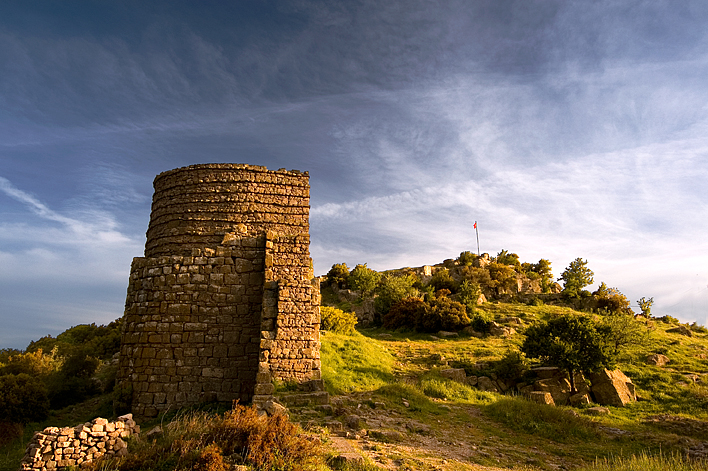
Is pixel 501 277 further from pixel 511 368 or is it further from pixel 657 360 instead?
pixel 511 368

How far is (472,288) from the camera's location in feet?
93.6

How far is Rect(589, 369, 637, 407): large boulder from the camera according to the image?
1334cm

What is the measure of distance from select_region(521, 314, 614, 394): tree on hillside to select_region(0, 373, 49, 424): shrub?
50.8 ft

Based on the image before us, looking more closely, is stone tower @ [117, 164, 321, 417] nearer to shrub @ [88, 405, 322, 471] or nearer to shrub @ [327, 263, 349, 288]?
shrub @ [88, 405, 322, 471]

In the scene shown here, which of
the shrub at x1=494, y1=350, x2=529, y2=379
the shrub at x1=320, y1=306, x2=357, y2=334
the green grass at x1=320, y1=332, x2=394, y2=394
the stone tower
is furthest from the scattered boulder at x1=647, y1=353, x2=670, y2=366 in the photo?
the stone tower

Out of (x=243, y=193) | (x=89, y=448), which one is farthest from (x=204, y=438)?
(x=243, y=193)

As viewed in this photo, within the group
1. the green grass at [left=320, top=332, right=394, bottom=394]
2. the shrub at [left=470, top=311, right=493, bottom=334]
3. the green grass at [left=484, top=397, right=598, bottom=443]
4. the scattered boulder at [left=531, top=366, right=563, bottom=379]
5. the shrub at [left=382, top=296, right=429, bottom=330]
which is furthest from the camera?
the shrub at [left=382, top=296, right=429, bottom=330]

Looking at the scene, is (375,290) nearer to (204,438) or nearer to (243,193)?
(243,193)

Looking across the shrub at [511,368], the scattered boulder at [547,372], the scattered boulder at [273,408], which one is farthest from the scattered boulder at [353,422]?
the scattered boulder at [547,372]

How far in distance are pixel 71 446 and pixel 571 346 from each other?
14.4 meters

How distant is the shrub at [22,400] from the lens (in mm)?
10195

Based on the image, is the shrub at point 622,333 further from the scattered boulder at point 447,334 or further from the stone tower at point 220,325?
the stone tower at point 220,325

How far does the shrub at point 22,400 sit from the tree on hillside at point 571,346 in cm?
1548

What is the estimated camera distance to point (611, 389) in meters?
13.5
